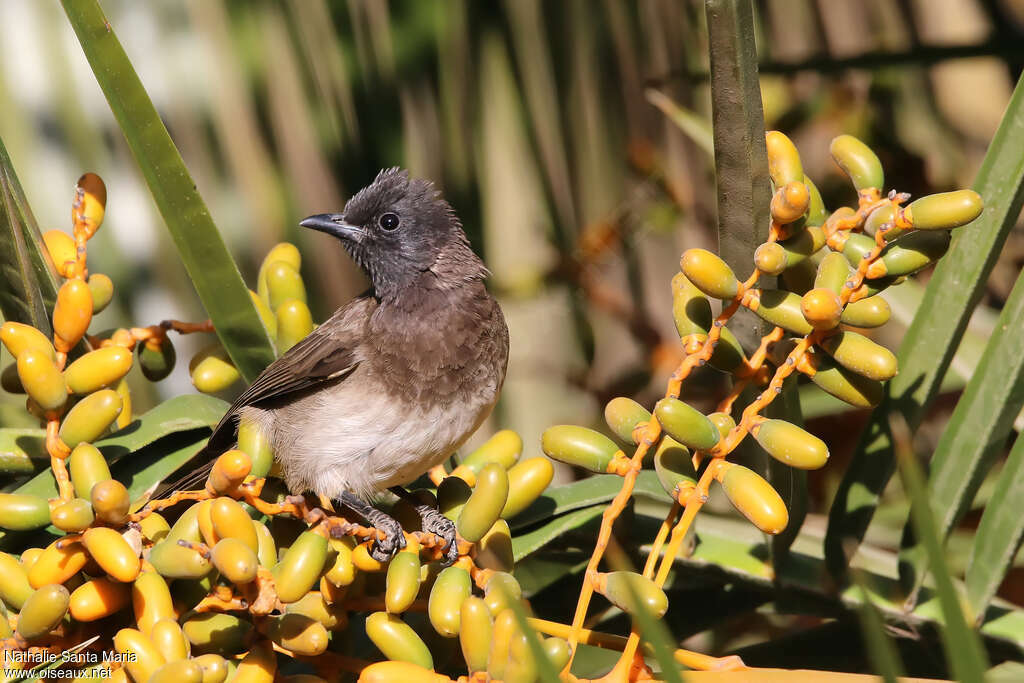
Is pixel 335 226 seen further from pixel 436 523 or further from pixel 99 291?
pixel 436 523

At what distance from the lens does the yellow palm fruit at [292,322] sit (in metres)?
1.92

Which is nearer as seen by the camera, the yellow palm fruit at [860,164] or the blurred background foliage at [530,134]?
the yellow palm fruit at [860,164]

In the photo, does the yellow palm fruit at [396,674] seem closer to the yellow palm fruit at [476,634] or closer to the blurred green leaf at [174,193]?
the yellow palm fruit at [476,634]

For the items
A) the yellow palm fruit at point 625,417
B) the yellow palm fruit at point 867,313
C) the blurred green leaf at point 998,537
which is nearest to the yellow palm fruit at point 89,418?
the yellow palm fruit at point 625,417

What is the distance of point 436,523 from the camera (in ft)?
5.88

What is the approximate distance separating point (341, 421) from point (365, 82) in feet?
2.51

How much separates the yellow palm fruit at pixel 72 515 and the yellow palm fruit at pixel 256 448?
273 millimetres

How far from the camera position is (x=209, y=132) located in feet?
7.91

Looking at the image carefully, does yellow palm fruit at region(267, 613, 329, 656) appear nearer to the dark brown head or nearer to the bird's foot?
the bird's foot

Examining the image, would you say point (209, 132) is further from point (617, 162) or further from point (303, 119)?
point (617, 162)

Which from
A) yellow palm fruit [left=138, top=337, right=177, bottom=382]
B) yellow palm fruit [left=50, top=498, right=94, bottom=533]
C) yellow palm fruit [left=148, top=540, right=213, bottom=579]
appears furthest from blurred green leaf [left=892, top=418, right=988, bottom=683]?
yellow palm fruit [left=138, top=337, right=177, bottom=382]

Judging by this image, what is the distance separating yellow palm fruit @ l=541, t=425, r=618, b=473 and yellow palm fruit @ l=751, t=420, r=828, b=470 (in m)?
0.22

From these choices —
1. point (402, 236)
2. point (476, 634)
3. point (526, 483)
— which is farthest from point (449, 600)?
point (402, 236)

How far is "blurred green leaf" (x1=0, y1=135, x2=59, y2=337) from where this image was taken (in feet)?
5.36
